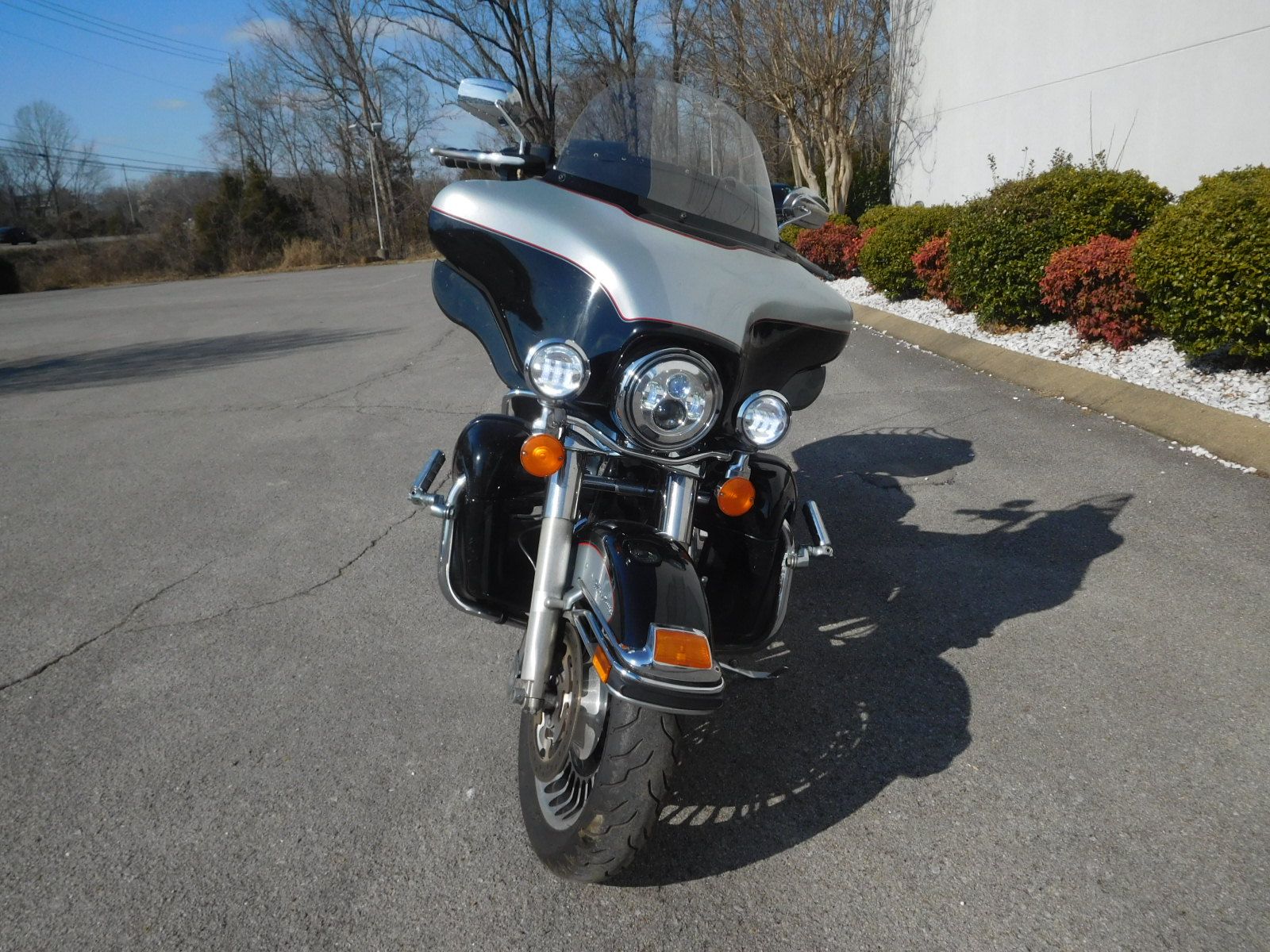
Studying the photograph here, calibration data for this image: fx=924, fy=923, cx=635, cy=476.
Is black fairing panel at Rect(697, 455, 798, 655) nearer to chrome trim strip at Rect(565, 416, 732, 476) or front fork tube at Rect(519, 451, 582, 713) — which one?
chrome trim strip at Rect(565, 416, 732, 476)

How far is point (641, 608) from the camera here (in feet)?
6.93

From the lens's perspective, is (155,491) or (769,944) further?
(155,491)

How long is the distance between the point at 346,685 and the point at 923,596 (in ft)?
8.01

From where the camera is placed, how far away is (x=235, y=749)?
3037 mm

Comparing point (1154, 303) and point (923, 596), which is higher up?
point (1154, 303)

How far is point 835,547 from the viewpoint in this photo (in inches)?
183

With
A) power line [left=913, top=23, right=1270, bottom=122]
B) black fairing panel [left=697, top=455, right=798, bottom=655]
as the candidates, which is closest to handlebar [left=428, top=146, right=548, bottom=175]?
black fairing panel [left=697, top=455, right=798, bottom=655]

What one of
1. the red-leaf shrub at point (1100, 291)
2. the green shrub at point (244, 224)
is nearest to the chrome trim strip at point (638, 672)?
the red-leaf shrub at point (1100, 291)

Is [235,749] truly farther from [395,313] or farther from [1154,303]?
[395,313]

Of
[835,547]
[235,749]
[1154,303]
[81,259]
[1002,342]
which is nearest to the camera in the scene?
[235,749]

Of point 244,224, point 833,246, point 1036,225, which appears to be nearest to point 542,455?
point 1036,225

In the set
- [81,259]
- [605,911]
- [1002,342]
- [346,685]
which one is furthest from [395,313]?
[81,259]

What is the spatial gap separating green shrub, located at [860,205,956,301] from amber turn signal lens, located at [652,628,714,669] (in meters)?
11.3

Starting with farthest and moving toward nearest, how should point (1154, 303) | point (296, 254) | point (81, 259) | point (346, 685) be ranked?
point (296, 254) → point (81, 259) → point (1154, 303) → point (346, 685)
